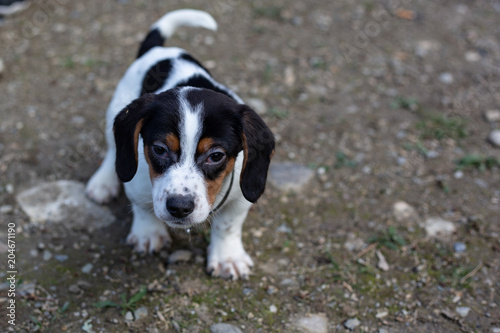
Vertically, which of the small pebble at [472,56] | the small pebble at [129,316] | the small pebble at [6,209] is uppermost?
the small pebble at [472,56]

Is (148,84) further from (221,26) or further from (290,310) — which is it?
(221,26)

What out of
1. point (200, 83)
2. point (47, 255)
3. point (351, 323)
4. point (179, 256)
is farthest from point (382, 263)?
point (47, 255)

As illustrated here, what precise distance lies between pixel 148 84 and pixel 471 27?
4.96 m

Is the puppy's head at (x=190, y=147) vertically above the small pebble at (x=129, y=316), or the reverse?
the puppy's head at (x=190, y=147)

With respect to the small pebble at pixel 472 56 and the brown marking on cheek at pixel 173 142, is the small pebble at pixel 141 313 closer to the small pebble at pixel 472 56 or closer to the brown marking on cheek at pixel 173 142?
the brown marking on cheek at pixel 173 142

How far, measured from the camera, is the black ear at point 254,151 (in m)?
3.09

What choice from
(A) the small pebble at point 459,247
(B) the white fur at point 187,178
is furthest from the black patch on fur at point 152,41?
(A) the small pebble at point 459,247

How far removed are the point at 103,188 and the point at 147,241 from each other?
2.37 ft

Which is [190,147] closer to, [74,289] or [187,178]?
[187,178]

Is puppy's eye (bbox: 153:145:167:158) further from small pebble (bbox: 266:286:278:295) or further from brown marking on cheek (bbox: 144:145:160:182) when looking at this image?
small pebble (bbox: 266:286:278:295)

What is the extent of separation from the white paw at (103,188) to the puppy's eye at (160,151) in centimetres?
150

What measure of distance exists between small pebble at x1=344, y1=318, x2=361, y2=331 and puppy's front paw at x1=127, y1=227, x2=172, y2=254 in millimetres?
1501

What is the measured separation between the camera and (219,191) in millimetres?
3256

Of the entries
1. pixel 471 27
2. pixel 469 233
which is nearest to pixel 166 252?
pixel 469 233
